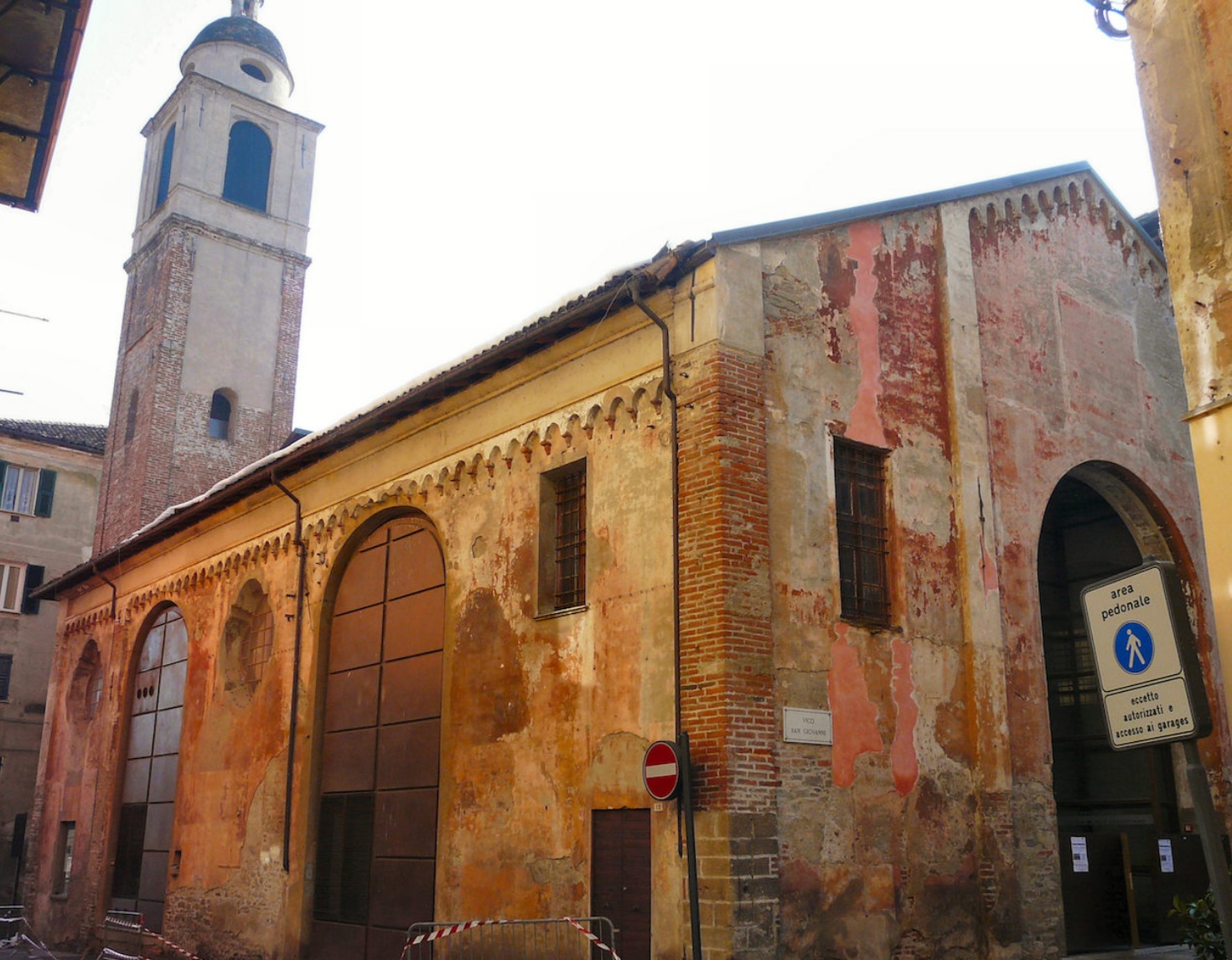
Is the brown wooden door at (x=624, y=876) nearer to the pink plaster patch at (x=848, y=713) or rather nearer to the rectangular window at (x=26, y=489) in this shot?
the pink plaster patch at (x=848, y=713)

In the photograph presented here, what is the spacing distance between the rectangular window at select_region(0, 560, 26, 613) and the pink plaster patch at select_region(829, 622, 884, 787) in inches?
1083

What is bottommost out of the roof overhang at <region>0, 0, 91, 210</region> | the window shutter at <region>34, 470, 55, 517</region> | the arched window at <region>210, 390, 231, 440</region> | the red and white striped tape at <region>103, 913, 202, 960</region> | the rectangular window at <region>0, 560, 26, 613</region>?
the red and white striped tape at <region>103, 913, 202, 960</region>

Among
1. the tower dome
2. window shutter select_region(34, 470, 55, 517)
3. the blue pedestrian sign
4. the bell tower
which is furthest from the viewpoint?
window shutter select_region(34, 470, 55, 517)

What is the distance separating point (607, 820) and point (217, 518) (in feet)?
38.0

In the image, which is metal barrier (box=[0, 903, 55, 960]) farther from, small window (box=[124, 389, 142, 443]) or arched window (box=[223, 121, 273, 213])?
arched window (box=[223, 121, 273, 213])

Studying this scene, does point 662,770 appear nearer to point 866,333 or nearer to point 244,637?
point 866,333

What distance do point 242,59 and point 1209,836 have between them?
107 feet

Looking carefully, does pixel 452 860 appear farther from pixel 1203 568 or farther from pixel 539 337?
pixel 1203 568

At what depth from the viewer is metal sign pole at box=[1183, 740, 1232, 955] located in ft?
13.4

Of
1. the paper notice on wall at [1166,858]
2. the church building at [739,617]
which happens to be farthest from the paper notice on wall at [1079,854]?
the paper notice on wall at [1166,858]

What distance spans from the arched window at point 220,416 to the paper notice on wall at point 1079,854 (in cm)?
2224

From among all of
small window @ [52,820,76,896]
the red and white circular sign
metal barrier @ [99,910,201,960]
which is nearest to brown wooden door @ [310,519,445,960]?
the red and white circular sign

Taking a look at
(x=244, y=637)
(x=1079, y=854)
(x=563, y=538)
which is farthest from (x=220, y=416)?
(x=1079, y=854)

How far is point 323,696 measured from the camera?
16.5m
